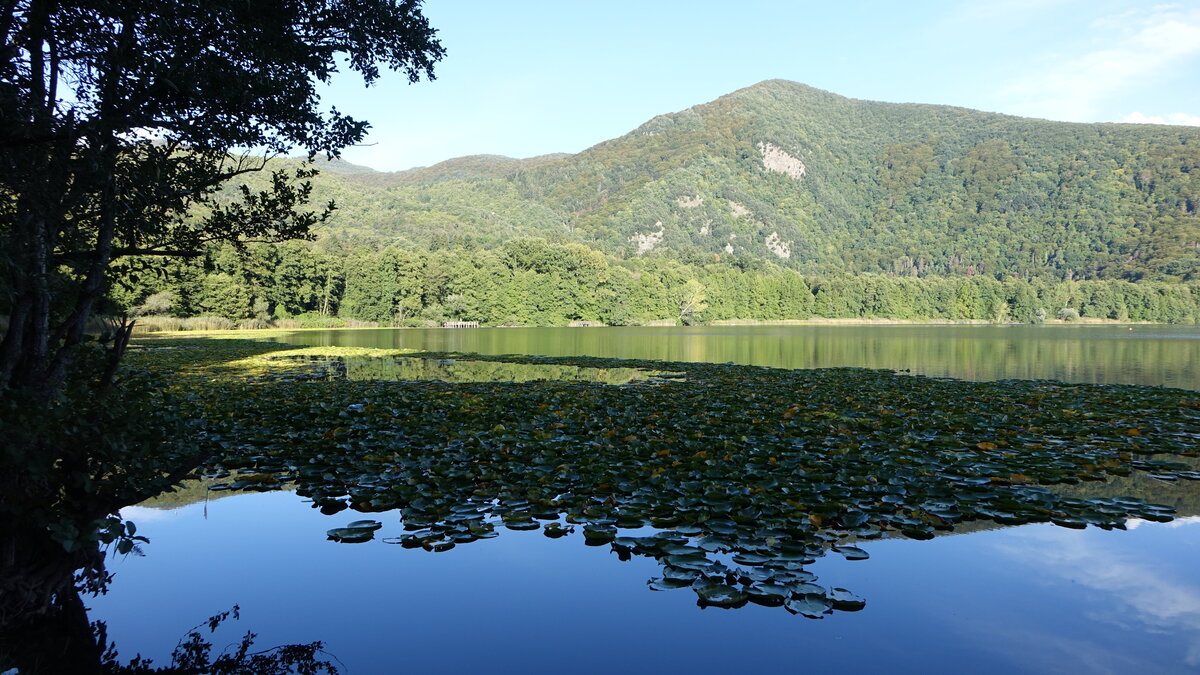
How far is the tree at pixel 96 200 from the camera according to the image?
14.0 feet

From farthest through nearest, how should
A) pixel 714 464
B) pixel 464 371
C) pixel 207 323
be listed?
pixel 207 323 → pixel 464 371 → pixel 714 464

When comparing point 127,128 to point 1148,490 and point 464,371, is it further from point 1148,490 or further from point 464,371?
point 464,371

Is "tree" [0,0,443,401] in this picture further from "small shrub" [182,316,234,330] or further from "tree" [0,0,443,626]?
"small shrub" [182,316,234,330]

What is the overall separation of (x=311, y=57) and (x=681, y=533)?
7.44 m

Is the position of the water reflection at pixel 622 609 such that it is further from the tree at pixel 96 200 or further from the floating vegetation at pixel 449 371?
the floating vegetation at pixel 449 371

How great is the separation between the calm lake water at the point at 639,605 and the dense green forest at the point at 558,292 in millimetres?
43676

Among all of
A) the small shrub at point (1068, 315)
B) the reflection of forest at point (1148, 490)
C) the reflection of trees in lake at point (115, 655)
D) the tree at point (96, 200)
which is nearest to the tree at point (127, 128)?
the tree at point (96, 200)

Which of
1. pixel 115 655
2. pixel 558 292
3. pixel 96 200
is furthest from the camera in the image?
pixel 558 292

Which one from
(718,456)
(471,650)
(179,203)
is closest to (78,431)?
(471,650)

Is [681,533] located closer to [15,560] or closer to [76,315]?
[15,560]

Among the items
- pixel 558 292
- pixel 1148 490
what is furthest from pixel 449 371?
pixel 558 292

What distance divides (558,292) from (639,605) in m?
90.4

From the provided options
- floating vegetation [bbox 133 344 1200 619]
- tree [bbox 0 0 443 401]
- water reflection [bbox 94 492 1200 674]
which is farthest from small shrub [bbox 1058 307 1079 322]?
Answer: tree [bbox 0 0 443 401]

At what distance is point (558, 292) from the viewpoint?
94.6 meters
